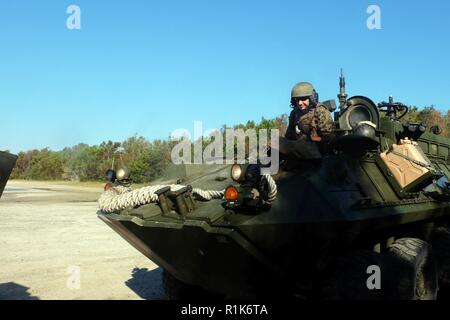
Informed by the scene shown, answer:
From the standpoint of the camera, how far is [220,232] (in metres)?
3.57

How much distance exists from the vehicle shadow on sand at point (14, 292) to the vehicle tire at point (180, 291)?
1744 mm

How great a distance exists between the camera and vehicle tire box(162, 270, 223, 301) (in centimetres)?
521

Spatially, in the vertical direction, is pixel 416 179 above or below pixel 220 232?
above

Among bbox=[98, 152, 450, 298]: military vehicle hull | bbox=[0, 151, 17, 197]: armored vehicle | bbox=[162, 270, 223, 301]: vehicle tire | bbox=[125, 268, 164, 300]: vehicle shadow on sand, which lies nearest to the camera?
bbox=[0, 151, 17, 197]: armored vehicle

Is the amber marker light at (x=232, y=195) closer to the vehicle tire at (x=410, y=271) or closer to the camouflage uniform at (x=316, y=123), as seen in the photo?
the camouflage uniform at (x=316, y=123)

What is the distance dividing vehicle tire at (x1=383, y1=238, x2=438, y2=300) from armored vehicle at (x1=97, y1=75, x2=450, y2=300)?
1 centimetres

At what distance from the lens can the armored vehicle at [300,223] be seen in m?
3.61

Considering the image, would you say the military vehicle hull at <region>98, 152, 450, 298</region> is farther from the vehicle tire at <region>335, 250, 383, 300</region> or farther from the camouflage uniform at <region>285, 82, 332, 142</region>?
the camouflage uniform at <region>285, 82, 332, 142</region>

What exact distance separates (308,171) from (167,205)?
1.17 metres

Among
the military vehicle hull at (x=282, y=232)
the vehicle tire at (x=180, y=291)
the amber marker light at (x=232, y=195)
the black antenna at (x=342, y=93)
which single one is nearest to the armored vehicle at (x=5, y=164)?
the military vehicle hull at (x=282, y=232)

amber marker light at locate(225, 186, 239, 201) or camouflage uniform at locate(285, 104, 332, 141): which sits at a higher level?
camouflage uniform at locate(285, 104, 332, 141)

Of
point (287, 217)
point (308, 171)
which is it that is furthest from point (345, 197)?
point (287, 217)

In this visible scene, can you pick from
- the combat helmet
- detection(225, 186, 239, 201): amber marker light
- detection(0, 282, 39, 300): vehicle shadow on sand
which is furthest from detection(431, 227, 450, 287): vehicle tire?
detection(0, 282, 39, 300): vehicle shadow on sand
